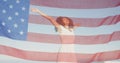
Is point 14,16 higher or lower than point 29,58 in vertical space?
higher

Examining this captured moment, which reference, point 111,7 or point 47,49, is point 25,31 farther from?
point 111,7

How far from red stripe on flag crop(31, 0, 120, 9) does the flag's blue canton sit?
8.4 inches

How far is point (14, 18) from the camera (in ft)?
26.3

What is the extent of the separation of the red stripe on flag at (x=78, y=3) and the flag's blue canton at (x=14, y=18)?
0.21 m

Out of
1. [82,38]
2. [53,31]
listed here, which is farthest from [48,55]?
[82,38]

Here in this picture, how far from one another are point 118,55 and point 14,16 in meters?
1.61

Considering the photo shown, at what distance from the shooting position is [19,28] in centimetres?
801

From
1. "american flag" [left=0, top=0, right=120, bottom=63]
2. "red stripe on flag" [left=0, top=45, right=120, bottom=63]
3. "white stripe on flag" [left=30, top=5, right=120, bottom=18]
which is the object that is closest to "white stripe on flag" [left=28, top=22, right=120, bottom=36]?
"american flag" [left=0, top=0, right=120, bottom=63]

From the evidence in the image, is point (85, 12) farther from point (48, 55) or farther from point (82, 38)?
point (48, 55)

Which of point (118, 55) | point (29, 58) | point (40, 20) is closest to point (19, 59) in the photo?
point (29, 58)

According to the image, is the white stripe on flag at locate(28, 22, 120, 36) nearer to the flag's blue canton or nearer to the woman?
the woman

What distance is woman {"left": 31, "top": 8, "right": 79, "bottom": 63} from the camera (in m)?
8.08

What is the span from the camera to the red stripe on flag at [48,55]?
7.91 metres

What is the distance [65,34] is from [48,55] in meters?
0.41
